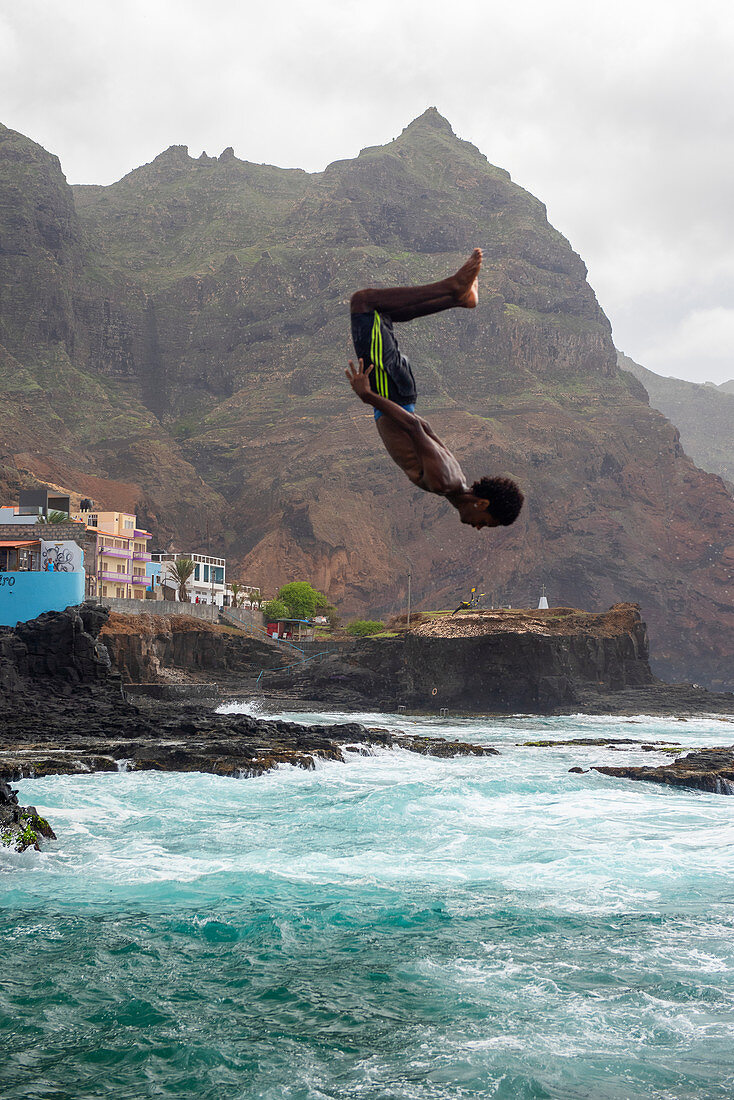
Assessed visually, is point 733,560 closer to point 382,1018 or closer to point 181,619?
point 181,619

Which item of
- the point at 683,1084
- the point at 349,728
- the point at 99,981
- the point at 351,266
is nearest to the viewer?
the point at 683,1084

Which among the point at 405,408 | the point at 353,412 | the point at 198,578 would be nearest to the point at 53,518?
the point at 198,578

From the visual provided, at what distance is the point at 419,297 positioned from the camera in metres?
5.87

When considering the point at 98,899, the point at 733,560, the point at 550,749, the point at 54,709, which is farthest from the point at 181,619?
the point at 733,560

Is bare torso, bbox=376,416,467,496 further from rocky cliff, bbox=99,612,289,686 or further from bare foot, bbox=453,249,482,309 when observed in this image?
rocky cliff, bbox=99,612,289,686

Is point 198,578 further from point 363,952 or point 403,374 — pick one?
point 403,374

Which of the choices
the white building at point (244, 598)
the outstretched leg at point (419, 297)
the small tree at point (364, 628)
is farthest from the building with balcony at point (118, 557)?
the outstretched leg at point (419, 297)

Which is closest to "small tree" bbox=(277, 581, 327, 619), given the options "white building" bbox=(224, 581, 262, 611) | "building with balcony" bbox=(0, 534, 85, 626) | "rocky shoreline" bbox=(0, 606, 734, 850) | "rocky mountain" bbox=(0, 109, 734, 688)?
"white building" bbox=(224, 581, 262, 611)

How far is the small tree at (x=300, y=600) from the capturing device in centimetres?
10394

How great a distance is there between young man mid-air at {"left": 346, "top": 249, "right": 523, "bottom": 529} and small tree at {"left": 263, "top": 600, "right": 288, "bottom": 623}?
304ft

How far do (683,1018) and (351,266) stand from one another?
556ft

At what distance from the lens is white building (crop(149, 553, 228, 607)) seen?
305ft

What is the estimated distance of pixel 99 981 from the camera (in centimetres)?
1291

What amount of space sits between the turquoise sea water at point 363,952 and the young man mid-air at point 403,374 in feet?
24.1
